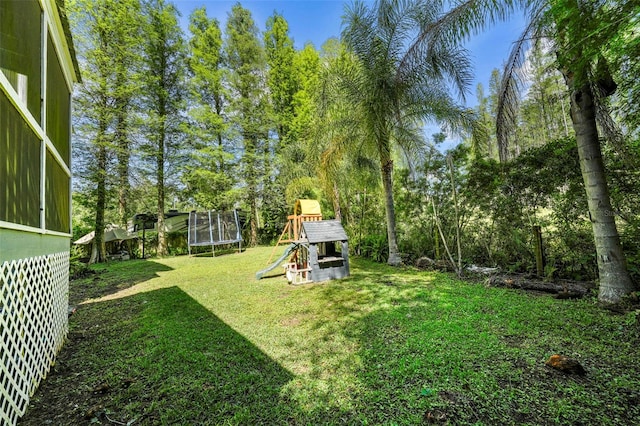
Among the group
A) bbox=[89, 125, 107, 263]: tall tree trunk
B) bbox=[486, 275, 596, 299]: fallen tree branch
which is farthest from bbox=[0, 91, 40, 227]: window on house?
bbox=[89, 125, 107, 263]: tall tree trunk

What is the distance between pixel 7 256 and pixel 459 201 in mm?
7601

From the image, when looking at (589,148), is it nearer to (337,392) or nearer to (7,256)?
(337,392)

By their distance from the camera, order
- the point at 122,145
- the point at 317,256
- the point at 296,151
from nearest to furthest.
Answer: the point at 317,256 < the point at 122,145 < the point at 296,151

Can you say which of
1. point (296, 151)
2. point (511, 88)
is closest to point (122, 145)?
point (296, 151)

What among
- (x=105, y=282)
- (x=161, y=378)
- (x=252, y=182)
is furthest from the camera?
(x=252, y=182)

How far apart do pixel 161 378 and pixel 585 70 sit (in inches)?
229

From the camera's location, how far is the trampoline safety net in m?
12.6

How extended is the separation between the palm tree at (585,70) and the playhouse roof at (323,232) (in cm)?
394

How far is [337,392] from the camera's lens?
211 centimetres

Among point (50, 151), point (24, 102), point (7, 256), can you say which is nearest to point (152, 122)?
point (50, 151)

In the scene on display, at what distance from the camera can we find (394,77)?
654 centimetres

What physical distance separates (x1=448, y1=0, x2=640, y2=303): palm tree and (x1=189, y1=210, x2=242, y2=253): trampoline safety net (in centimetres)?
1174

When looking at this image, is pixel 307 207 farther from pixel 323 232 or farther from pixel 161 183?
pixel 161 183

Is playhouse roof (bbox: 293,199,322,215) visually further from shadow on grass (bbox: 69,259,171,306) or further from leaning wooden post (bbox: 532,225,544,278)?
leaning wooden post (bbox: 532,225,544,278)
